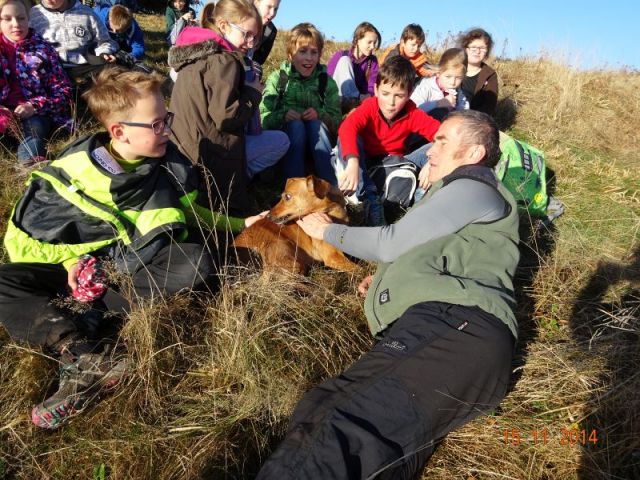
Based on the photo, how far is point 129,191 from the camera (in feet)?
9.83

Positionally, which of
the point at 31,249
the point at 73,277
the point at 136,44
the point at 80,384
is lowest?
the point at 80,384

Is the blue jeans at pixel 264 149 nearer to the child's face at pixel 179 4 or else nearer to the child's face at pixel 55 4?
the child's face at pixel 55 4

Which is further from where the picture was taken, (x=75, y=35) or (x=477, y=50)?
(x=477, y=50)

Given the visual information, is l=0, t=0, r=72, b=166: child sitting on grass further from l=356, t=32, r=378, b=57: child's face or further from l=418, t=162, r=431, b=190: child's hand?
l=356, t=32, r=378, b=57: child's face

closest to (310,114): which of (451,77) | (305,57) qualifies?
(305,57)

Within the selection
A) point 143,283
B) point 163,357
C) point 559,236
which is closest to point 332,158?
point 559,236

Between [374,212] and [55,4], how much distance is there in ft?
18.4

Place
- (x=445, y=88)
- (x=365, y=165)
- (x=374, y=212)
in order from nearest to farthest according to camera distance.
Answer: (x=374, y=212) → (x=365, y=165) → (x=445, y=88)

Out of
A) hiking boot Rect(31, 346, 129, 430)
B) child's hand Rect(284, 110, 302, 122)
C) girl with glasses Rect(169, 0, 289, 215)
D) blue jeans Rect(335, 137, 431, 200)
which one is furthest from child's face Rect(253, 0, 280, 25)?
hiking boot Rect(31, 346, 129, 430)

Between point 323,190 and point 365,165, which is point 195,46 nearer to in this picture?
point 323,190

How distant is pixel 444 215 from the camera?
2.88 meters

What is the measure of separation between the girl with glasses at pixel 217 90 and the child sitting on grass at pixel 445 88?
3.31 metres

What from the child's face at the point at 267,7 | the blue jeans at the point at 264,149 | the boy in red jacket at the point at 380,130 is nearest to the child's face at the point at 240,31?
the blue jeans at the point at 264,149

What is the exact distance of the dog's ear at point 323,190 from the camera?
14.0 ft
